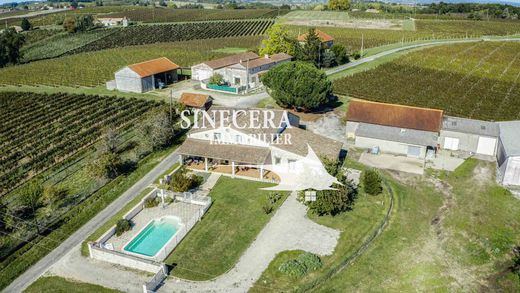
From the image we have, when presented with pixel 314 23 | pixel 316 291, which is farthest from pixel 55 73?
pixel 314 23

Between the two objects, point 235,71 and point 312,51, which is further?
point 312,51

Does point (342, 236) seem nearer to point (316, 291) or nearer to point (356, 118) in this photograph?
point (316, 291)

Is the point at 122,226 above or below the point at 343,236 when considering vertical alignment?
above

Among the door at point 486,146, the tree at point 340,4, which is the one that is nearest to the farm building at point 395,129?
the door at point 486,146

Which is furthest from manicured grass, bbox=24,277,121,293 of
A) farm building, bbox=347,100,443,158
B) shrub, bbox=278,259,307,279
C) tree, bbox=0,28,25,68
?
tree, bbox=0,28,25,68

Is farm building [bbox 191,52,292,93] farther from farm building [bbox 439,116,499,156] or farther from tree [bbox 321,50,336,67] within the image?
farm building [bbox 439,116,499,156]

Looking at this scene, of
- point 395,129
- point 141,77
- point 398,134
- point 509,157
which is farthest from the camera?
point 141,77

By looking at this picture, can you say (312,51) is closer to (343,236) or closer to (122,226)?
(343,236)

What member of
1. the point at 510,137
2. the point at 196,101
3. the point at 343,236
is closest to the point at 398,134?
the point at 510,137
